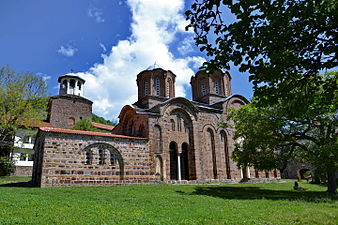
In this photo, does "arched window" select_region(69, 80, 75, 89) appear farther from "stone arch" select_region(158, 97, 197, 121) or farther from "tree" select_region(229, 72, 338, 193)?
"tree" select_region(229, 72, 338, 193)

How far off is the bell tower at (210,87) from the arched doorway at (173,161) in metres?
6.02

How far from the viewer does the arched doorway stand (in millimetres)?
18969

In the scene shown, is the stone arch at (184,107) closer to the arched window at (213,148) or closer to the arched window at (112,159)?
the arched window at (213,148)

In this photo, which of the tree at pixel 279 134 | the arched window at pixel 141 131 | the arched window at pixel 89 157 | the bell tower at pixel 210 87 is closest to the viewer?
the tree at pixel 279 134

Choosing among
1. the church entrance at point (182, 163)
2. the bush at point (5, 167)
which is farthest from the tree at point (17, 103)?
the church entrance at point (182, 163)

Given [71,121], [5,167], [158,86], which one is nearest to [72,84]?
[71,121]

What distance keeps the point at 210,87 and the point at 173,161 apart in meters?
8.01

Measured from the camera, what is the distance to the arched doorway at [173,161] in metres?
19.0

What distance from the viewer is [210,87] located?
75.9 feet

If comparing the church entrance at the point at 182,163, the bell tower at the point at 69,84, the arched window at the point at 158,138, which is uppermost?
the bell tower at the point at 69,84

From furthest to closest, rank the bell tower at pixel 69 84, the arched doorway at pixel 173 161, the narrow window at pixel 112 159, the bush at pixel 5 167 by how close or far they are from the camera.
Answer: the bell tower at pixel 69 84 < the bush at pixel 5 167 < the arched doorway at pixel 173 161 < the narrow window at pixel 112 159

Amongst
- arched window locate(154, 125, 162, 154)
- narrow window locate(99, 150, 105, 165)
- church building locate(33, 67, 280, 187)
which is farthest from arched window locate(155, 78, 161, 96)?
narrow window locate(99, 150, 105, 165)

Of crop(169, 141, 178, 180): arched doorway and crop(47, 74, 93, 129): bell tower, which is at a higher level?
crop(47, 74, 93, 129): bell tower

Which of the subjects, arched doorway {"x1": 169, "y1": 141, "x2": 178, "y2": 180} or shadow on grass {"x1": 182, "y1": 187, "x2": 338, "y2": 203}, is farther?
arched doorway {"x1": 169, "y1": 141, "x2": 178, "y2": 180}
